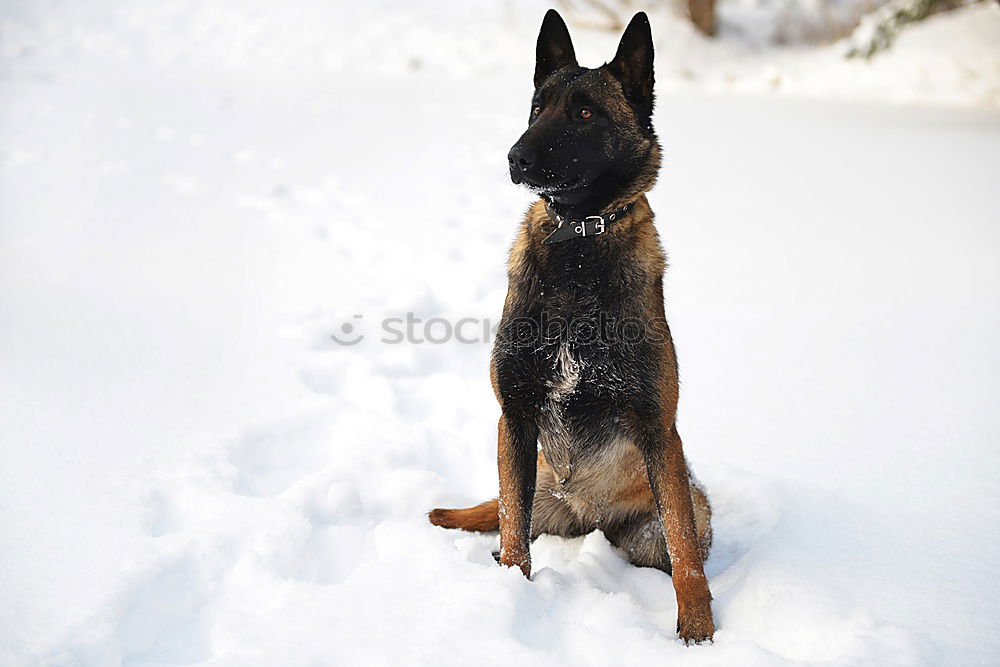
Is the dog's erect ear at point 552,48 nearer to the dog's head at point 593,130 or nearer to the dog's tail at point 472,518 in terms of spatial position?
the dog's head at point 593,130

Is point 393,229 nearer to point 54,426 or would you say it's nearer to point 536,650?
point 54,426

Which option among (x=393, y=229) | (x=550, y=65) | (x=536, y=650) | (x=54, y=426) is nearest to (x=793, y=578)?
(x=536, y=650)

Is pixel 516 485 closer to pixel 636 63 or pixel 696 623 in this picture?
pixel 696 623

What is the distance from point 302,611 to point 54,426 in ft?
4.63

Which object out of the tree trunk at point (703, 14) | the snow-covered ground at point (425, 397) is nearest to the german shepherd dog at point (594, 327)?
the snow-covered ground at point (425, 397)

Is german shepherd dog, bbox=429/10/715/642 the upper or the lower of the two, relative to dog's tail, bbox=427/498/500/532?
upper

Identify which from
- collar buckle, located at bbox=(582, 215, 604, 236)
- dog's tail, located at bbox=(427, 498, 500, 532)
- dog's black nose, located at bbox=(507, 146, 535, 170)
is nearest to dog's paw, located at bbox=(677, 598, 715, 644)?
dog's tail, located at bbox=(427, 498, 500, 532)

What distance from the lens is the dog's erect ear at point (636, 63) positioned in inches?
88.7

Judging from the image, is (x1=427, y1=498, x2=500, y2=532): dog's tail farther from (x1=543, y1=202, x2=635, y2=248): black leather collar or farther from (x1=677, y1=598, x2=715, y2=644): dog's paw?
(x1=543, y1=202, x2=635, y2=248): black leather collar

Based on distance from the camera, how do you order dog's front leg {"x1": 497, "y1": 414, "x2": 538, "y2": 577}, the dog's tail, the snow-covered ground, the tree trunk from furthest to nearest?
the tree trunk
the dog's tail
dog's front leg {"x1": 497, "y1": 414, "x2": 538, "y2": 577}
the snow-covered ground

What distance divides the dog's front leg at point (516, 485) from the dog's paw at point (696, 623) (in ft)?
1.49

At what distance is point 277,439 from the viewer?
3064mm

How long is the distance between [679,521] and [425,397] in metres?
1.68

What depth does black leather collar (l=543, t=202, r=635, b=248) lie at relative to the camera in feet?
7.24
